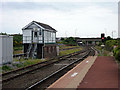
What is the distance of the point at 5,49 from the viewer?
18906mm

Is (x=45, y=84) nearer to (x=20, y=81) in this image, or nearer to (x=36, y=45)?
(x=20, y=81)

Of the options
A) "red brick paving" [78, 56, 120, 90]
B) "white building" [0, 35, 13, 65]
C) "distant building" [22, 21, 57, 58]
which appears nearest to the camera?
"red brick paving" [78, 56, 120, 90]

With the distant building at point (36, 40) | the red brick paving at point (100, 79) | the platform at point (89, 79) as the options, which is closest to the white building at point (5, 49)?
the distant building at point (36, 40)

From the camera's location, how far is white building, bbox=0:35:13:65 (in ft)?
59.7

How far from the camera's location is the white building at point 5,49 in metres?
18.2

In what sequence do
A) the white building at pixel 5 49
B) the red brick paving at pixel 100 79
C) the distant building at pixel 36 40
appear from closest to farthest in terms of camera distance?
1. the red brick paving at pixel 100 79
2. the white building at pixel 5 49
3. the distant building at pixel 36 40

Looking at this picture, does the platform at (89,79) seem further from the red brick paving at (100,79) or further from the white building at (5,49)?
the white building at (5,49)

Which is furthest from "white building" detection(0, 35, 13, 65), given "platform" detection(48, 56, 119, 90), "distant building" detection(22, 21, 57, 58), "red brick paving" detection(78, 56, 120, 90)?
"red brick paving" detection(78, 56, 120, 90)

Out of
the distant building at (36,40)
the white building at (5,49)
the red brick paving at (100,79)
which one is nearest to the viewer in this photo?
the red brick paving at (100,79)

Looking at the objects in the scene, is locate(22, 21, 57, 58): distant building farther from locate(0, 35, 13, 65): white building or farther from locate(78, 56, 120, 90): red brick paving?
locate(78, 56, 120, 90): red brick paving

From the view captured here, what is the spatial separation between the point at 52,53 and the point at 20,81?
1817 cm

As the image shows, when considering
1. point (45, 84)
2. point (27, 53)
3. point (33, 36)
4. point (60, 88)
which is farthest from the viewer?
point (33, 36)

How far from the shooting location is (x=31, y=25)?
89.4ft

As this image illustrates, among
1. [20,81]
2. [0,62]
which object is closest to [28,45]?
[0,62]
